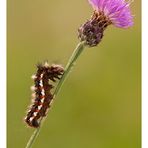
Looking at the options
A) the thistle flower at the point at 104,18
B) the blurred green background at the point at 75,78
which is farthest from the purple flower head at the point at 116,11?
the blurred green background at the point at 75,78

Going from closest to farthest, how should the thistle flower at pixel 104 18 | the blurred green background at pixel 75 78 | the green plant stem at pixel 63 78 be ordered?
the green plant stem at pixel 63 78, the thistle flower at pixel 104 18, the blurred green background at pixel 75 78

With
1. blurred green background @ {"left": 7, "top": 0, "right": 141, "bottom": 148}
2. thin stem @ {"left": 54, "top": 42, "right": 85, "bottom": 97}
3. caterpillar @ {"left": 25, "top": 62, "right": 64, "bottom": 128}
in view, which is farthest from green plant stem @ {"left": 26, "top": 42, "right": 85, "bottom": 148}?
blurred green background @ {"left": 7, "top": 0, "right": 141, "bottom": 148}

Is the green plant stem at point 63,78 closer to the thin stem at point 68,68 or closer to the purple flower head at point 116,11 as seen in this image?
the thin stem at point 68,68

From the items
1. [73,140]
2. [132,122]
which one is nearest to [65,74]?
[73,140]

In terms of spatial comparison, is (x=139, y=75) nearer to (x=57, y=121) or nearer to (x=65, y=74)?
(x=57, y=121)

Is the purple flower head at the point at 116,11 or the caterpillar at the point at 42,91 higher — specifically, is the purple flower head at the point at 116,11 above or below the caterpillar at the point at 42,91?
above

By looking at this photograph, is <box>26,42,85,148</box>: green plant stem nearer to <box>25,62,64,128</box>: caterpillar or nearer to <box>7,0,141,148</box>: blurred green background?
<box>25,62,64,128</box>: caterpillar
